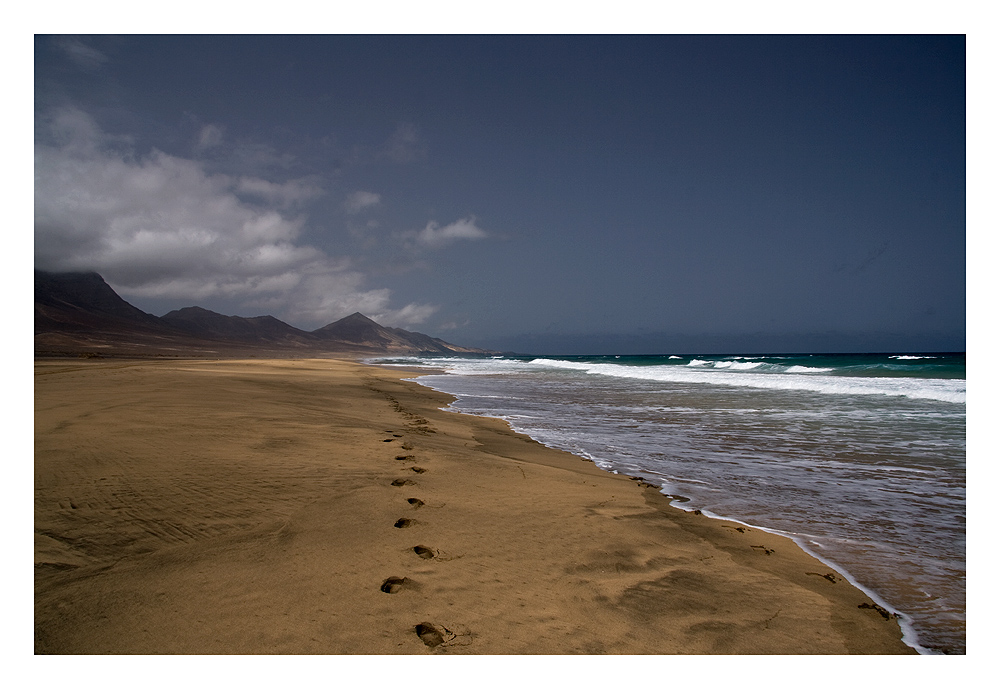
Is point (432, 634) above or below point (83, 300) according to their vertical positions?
below

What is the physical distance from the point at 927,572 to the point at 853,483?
2.77 m

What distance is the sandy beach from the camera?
2488 millimetres

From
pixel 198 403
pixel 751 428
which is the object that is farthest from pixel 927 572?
pixel 198 403

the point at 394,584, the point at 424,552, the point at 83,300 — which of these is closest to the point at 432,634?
the point at 394,584

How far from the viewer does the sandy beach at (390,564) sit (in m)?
2.49

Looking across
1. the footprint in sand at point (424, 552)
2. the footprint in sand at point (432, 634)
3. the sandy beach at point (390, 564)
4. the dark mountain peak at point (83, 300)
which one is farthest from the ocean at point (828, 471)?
the dark mountain peak at point (83, 300)

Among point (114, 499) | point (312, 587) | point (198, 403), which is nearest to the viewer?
point (312, 587)

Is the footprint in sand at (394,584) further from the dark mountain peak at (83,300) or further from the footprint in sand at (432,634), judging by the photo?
the dark mountain peak at (83,300)

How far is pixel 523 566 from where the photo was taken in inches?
130

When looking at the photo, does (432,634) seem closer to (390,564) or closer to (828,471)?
(390,564)

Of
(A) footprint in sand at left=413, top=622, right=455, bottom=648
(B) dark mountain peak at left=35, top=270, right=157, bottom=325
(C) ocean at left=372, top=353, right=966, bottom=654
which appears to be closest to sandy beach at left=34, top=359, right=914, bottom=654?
(A) footprint in sand at left=413, top=622, right=455, bottom=648

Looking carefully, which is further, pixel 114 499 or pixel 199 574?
pixel 114 499

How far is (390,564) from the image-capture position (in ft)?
10.6

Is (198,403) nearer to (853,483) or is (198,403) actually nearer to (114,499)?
(114,499)
